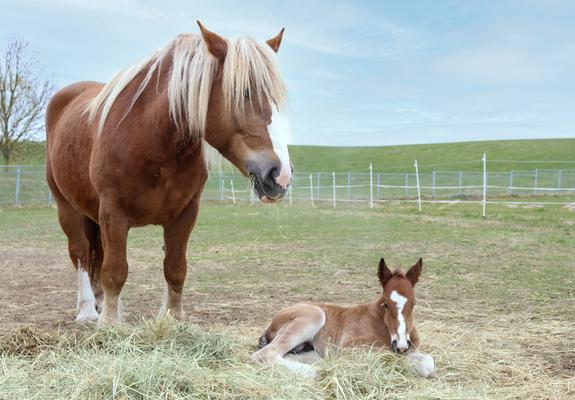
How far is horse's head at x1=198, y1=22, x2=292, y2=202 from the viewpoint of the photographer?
11.7 ft

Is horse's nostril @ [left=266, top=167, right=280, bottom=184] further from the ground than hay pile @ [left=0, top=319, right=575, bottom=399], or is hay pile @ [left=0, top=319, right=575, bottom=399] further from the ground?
horse's nostril @ [left=266, top=167, right=280, bottom=184]

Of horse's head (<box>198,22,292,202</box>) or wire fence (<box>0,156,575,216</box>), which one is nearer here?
horse's head (<box>198,22,292,202</box>)

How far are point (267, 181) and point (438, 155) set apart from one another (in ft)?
216

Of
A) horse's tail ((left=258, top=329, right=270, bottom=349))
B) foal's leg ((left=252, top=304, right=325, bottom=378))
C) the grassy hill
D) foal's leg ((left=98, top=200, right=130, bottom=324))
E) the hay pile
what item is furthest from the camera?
the grassy hill

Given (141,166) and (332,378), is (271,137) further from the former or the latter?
(332,378)

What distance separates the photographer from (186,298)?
686 cm

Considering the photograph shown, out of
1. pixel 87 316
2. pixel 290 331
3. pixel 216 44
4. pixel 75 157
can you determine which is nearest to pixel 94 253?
pixel 87 316

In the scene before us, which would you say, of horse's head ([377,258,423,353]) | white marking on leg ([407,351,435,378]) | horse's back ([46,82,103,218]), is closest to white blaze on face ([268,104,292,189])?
horse's head ([377,258,423,353])

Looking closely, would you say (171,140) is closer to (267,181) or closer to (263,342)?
(267,181)

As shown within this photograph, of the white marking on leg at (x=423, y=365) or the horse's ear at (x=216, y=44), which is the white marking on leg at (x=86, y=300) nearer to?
the horse's ear at (x=216, y=44)

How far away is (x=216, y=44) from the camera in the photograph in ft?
12.7

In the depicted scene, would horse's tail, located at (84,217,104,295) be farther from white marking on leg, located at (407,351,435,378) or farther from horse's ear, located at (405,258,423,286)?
white marking on leg, located at (407,351,435,378)

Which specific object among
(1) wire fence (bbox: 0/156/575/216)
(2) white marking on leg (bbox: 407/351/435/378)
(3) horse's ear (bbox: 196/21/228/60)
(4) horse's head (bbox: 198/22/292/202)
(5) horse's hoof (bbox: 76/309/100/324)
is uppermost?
(3) horse's ear (bbox: 196/21/228/60)

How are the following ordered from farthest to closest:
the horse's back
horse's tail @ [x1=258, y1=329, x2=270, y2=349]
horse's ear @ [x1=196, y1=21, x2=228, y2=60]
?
the horse's back
horse's tail @ [x1=258, y1=329, x2=270, y2=349]
horse's ear @ [x1=196, y1=21, x2=228, y2=60]
